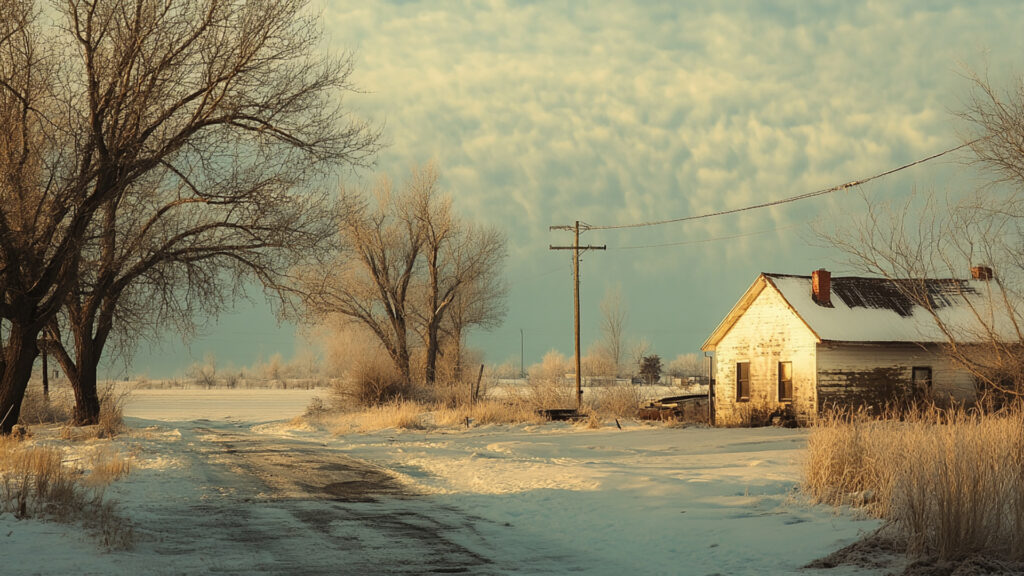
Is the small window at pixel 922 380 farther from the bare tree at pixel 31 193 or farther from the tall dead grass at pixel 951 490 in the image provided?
the bare tree at pixel 31 193

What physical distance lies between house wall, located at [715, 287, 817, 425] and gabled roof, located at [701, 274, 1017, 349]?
0.37 m

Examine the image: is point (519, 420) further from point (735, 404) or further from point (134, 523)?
point (134, 523)

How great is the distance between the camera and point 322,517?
1095cm

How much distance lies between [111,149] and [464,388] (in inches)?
1057

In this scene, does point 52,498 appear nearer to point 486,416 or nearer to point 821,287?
point 486,416

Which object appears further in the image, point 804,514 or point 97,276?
point 97,276

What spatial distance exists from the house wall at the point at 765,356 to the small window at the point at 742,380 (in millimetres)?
205

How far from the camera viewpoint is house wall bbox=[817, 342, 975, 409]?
96.1 ft

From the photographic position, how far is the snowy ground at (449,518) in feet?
26.6

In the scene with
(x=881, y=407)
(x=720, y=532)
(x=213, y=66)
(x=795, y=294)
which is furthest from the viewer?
(x=795, y=294)

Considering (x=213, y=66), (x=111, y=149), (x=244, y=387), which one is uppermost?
(x=213, y=66)

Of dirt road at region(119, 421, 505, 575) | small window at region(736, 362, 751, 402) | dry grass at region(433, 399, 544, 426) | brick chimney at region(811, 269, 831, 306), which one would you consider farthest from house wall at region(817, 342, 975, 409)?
dirt road at region(119, 421, 505, 575)

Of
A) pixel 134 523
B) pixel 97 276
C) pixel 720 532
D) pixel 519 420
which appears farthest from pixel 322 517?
pixel 519 420

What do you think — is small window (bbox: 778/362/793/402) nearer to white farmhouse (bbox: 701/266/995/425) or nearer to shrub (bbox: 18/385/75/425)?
white farmhouse (bbox: 701/266/995/425)
